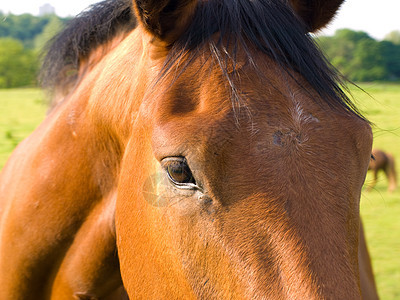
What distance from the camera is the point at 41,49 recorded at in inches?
101

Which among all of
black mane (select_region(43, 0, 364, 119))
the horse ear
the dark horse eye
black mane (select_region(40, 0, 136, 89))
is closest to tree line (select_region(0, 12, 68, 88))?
black mane (select_region(40, 0, 136, 89))

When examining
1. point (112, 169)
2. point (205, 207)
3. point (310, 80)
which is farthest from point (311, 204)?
point (112, 169)

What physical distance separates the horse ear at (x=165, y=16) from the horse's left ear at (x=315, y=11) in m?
0.46

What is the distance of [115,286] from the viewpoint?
6.31 feet

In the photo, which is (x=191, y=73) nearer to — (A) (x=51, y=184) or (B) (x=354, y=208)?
(B) (x=354, y=208)

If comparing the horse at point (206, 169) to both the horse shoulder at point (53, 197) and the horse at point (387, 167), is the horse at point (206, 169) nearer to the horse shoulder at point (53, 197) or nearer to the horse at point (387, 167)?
the horse shoulder at point (53, 197)

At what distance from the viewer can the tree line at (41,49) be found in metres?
2.66

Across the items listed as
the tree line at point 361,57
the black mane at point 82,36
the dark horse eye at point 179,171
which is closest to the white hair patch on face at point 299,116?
the dark horse eye at point 179,171

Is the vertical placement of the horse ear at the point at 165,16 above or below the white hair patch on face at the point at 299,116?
above

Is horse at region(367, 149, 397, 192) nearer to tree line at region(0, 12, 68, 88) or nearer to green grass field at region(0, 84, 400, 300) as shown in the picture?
green grass field at region(0, 84, 400, 300)

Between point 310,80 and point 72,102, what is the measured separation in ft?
3.80

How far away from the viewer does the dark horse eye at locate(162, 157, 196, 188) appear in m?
1.23

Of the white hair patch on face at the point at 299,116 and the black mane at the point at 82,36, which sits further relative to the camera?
the black mane at the point at 82,36

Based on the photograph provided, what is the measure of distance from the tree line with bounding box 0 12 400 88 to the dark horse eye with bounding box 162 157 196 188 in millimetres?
817
